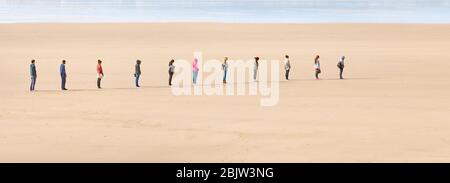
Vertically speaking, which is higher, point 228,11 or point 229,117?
point 228,11

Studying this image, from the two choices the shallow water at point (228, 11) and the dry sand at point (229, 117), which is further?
the shallow water at point (228, 11)

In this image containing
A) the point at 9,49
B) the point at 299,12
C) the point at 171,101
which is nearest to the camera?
the point at 171,101

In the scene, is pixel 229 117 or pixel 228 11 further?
pixel 228 11

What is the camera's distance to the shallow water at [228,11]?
9338 cm

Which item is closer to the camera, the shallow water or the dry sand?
the dry sand

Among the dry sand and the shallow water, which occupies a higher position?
the shallow water

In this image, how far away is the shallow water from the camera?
9338 cm

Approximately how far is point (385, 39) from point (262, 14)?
37857 mm

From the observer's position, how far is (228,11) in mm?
110812

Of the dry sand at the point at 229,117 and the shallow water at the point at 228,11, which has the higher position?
the shallow water at the point at 228,11

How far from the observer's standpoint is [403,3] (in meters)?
119

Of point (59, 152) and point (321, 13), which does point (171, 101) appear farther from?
point (321, 13)
